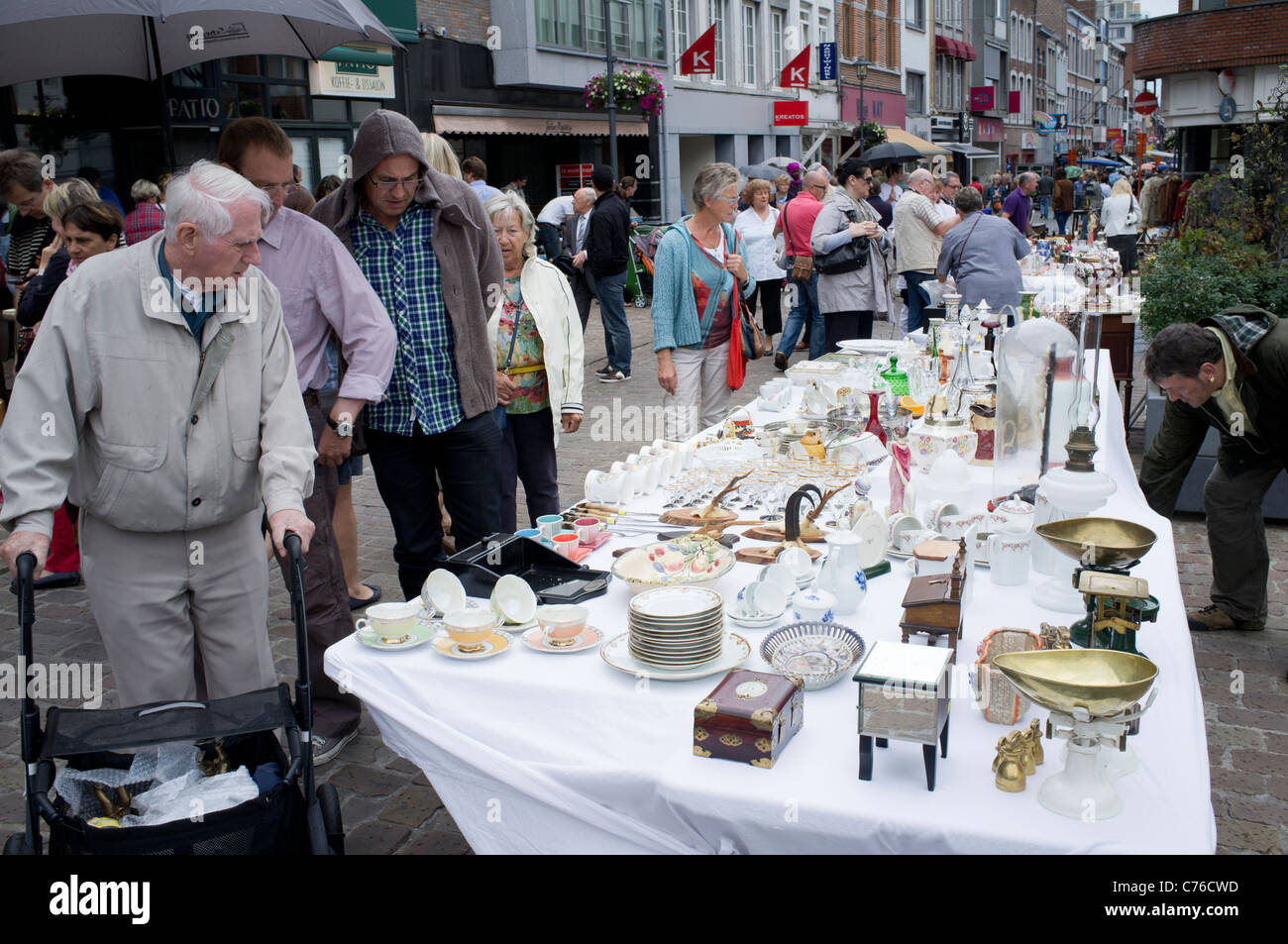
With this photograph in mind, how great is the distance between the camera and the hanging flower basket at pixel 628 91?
17438 millimetres

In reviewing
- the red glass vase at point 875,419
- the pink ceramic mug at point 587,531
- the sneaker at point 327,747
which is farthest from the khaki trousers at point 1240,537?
the sneaker at point 327,747

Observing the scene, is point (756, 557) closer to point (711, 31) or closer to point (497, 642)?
point (497, 642)

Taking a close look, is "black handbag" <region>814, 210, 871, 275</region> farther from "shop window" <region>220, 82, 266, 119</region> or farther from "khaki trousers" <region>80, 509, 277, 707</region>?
"shop window" <region>220, 82, 266, 119</region>

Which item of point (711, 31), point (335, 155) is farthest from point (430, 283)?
point (711, 31)

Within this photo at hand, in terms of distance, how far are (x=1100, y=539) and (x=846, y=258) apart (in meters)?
5.84

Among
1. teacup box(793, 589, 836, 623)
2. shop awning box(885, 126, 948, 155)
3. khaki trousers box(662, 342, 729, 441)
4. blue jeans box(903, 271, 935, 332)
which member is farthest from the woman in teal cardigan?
shop awning box(885, 126, 948, 155)

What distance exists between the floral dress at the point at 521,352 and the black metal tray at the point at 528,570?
1431mm

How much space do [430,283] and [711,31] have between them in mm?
17712

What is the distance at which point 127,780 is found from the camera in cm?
220

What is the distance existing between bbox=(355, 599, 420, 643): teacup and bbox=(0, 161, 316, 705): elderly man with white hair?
0.87 feet

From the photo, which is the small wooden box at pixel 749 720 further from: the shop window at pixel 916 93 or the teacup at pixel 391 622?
the shop window at pixel 916 93

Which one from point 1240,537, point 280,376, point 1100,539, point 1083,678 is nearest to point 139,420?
point 280,376

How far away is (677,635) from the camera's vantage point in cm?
231
